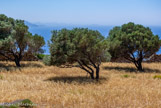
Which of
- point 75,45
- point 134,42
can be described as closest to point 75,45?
point 75,45

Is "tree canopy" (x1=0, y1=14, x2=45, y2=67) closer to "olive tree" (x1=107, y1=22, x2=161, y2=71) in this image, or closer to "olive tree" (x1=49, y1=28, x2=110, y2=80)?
"olive tree" (x1=49, y1=28, x2=110, y2=80)

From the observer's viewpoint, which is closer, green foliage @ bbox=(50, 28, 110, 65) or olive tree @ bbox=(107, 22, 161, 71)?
green foliage @ bbox=(50, 28, 110, 65)

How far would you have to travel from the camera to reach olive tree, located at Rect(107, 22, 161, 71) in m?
25.5

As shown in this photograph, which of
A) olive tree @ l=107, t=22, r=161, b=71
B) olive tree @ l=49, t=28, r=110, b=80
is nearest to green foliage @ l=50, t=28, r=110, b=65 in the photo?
olive tree @ l=49, t=28, r=110, b=80

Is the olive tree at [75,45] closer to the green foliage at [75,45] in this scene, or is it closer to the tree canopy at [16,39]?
the green foliage at [75,45]

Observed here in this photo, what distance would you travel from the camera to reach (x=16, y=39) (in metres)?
25.8

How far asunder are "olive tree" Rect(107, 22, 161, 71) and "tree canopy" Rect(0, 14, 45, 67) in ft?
33.4

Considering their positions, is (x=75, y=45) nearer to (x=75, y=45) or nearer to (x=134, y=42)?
(x=75, y=45)

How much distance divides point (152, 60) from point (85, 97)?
27.4 m

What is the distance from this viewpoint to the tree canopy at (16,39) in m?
25.1

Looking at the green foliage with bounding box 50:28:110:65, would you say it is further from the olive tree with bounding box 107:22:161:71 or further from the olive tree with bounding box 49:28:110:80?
A: the olive tree with bounding box 107:22:161:71

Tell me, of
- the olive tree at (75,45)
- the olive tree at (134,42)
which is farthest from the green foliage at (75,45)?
the olive tree at (134,42)

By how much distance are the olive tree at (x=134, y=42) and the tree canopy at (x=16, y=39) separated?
10172 mm

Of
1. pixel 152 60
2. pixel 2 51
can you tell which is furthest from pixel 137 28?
pixel 2 51
